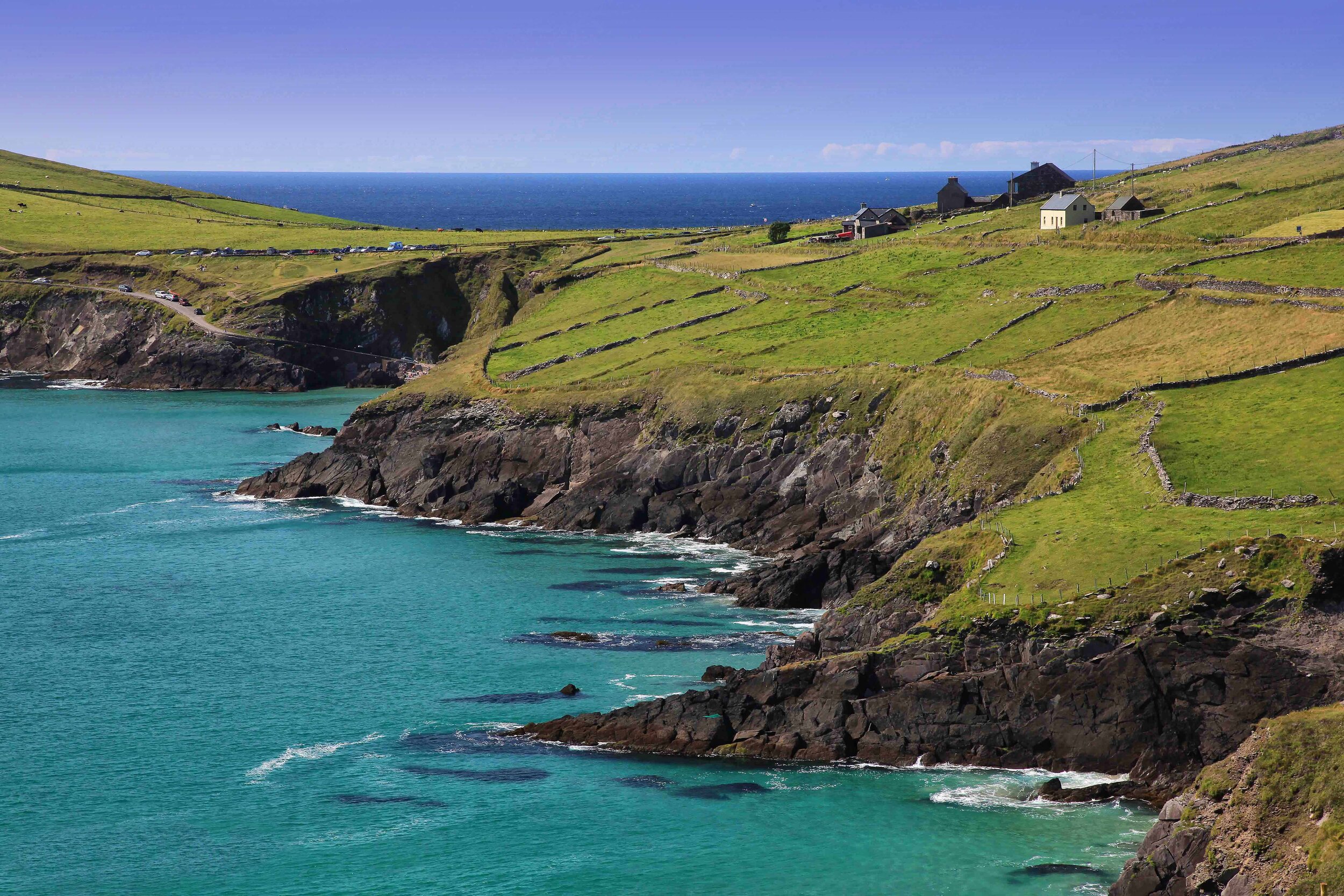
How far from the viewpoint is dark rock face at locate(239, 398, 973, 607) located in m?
90.7

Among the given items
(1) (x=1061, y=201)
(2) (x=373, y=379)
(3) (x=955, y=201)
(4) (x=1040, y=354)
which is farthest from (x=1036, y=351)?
(2) (x=373, y=379)

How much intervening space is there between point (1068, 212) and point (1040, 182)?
40752mm

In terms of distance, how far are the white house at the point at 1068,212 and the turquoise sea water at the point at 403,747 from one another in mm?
73866

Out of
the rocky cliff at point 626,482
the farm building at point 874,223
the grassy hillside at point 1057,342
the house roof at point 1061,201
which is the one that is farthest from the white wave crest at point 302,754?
the farm building at point 874,223

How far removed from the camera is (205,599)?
93.2m

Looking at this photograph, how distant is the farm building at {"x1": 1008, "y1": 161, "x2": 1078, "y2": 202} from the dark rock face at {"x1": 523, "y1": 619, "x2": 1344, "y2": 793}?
142 meters

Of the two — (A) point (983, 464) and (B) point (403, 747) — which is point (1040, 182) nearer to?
(A) point (983, 464)

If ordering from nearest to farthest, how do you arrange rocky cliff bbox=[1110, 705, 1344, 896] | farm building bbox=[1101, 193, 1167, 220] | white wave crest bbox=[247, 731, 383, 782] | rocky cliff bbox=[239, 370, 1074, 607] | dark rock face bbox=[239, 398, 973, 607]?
rocky cliff bbox=[1110, 705, 1344, 896] < white wave crest bbox=[247, 731, 383, 782] < rocky cliff bbox=[239, 370, 1074, 607] < dark rock face bbox=[239, 398, 973, 607] < farm building bbox=[1101, 193, 1167, 220]

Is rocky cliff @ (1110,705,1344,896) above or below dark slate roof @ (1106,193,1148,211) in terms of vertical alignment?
below

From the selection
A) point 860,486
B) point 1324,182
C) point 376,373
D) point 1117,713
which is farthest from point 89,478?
point 1324,182

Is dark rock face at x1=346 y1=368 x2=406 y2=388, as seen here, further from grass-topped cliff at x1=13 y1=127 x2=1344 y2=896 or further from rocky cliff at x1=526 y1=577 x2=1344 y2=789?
rocky cliff at x1=526 y1=577 x2=1344 y2=789

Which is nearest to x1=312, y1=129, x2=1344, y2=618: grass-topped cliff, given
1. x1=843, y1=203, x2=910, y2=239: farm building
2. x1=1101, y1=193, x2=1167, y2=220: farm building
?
x1=1101, y1=193, x2=1167, y2=220: farm building

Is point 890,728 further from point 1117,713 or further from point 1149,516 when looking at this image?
point 1149,516

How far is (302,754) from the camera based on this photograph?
216 ft
